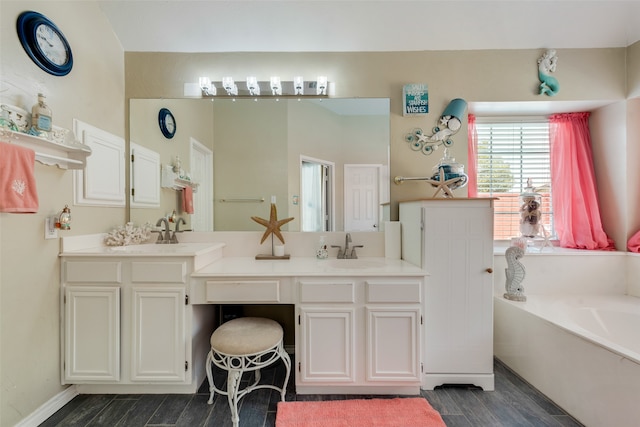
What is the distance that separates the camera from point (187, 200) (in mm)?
2234

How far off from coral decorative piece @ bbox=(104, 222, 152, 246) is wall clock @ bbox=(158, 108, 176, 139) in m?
0.79

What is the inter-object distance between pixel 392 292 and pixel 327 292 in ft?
1.31

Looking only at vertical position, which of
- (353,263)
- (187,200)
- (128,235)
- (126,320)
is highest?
→ (187,200)

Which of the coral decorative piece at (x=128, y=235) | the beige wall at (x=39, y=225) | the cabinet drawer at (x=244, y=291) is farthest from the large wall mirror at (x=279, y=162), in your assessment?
the cabinet drawer at (x=244, y=291)

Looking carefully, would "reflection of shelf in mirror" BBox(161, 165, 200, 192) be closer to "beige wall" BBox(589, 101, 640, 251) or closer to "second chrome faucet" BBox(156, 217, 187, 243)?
"second chrome faucet" BBox(156, 217, 187, 243)

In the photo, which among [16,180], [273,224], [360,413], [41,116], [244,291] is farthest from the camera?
[273,224]

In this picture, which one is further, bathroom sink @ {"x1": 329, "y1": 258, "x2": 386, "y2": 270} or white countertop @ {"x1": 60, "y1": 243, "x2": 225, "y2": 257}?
bathroom sink @ {"x1": 329, "y1": 258, "x2": 386, "y2": 270}

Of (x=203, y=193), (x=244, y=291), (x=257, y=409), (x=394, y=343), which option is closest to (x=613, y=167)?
(x=394, y=343)

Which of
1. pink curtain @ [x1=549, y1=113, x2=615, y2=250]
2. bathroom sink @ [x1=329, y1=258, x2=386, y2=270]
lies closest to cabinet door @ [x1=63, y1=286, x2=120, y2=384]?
bathroom sink @ [x1=329, y1=258, x2=386, y2=270]

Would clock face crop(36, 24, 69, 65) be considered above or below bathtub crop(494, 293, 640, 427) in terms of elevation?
→ above

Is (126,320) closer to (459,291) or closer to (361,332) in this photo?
(361,332)

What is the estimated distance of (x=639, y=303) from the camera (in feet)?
6.56

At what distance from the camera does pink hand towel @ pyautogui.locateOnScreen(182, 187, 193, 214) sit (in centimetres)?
222

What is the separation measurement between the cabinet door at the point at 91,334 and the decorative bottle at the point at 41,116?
95 centimetres
